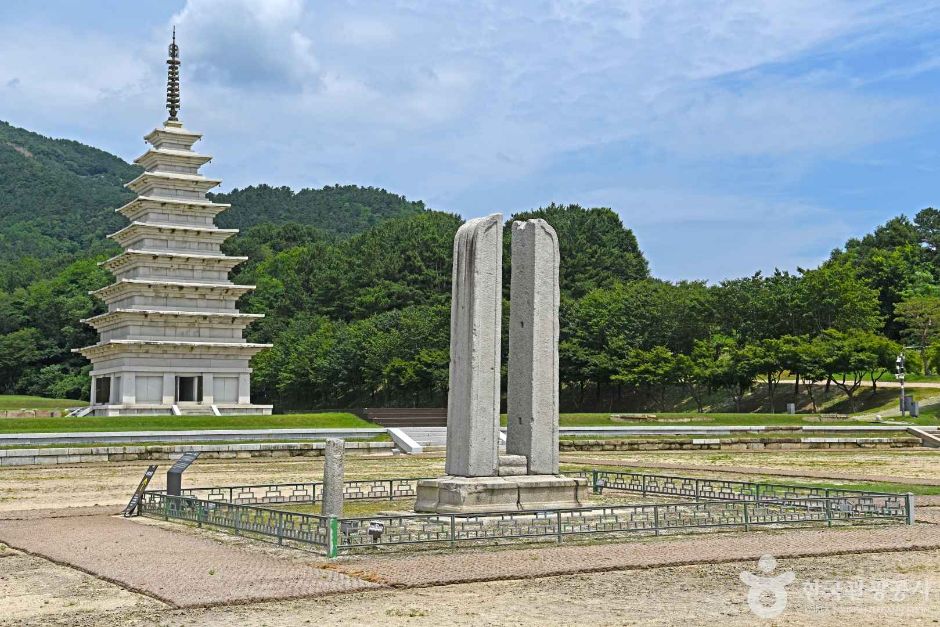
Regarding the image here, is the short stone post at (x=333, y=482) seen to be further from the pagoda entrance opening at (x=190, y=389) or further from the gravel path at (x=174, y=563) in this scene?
the pagoda entrance opening at (x=190, y=389)

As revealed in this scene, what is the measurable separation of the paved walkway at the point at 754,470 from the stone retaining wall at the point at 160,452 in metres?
10.0

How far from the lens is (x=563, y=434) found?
46688 mm

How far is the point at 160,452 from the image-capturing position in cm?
3881

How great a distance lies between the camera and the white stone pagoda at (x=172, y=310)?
59250mm

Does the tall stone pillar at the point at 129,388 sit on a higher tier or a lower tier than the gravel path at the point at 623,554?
higher

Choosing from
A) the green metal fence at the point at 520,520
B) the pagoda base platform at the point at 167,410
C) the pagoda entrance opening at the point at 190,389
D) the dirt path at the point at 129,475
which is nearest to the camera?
the green metal fence at the point at 520,520

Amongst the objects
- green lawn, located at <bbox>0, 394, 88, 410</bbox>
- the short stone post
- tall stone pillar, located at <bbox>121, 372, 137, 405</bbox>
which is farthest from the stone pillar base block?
green lawn, located at <bbox>0, 394, 88, 410</bbox>

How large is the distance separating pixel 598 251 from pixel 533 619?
8821cm

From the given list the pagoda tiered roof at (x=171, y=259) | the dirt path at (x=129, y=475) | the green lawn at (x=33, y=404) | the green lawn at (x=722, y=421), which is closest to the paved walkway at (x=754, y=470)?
the dirt path at (x=129, y=475)

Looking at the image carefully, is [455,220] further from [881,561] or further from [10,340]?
[881,561]

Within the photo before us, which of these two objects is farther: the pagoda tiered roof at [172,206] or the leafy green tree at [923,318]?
the leafy green tree at [923,318]

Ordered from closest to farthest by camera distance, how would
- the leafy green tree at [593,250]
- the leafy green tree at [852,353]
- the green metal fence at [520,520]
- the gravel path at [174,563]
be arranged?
the gravel path at [174,563]
the green metal fence at [520,520]
the leafy green tree at [852,353]
the leafy green tree at [593,250]

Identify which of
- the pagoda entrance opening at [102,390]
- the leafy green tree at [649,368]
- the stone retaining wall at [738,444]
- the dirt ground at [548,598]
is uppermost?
the leafy green tree at [649,368]

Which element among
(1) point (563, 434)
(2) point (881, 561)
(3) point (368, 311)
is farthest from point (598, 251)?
(2) point (881, 561)
